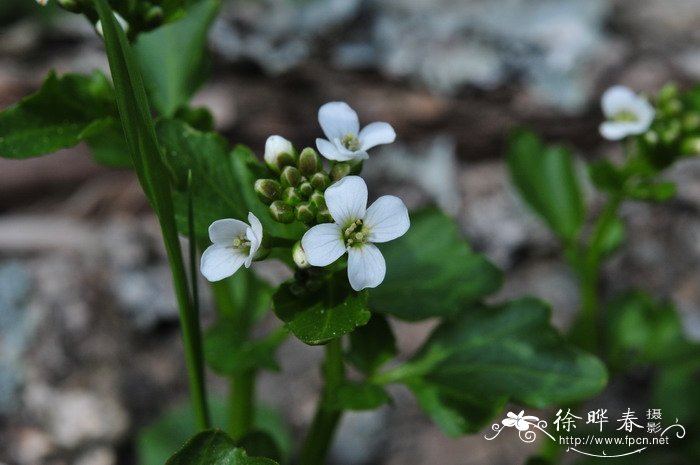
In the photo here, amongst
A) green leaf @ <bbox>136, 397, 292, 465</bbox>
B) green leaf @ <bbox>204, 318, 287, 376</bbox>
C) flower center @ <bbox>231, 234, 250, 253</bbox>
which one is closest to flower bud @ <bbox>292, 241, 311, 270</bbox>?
flower center @ <bbox>231, 234, 250, 253</bbox>

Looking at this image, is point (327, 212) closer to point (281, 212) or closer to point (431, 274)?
point (281, 212)

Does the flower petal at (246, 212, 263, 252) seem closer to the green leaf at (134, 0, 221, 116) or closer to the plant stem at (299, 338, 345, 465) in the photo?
the plant stem at (299, 338, 345, 465)

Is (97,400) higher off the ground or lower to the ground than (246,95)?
lower

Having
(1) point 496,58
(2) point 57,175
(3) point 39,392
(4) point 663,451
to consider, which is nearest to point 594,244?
(4) point 663,451

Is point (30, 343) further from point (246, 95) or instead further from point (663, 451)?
point (663, 451)

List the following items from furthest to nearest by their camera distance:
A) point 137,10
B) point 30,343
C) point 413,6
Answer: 1. point 413,6
2. point 30,343
3. point 137,10

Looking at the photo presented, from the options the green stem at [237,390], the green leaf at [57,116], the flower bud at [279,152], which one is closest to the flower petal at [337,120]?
the flower bud at [279,152]

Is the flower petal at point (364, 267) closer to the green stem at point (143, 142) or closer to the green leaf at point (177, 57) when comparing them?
the green stem at point (143, 142)
